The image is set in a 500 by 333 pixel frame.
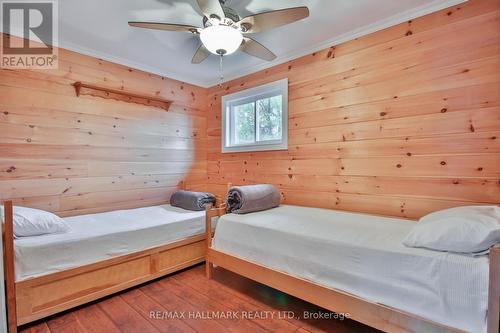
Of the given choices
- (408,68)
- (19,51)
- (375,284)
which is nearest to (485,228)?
(375,284)

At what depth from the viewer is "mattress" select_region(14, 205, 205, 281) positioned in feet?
5.54

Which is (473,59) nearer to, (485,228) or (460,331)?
(485,228)

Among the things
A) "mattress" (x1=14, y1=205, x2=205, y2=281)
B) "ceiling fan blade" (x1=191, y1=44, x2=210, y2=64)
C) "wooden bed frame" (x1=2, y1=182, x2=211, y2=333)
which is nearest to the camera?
"wooden bed frame" (x1=2, y1=182, x2=211, y2=333)

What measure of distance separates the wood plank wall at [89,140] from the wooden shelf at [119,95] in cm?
6

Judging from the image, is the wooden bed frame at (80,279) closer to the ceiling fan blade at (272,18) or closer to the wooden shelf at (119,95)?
the wooden shelf at (119,95)

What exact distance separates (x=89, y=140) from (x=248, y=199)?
6.09 ft

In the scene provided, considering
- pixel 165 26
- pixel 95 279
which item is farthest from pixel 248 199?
pixel 165 26

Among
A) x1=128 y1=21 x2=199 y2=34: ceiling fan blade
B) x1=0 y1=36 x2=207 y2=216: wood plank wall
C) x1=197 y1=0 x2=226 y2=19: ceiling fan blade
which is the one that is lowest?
x1=0 y1=36 x2=207 y2=216: wood plank wall

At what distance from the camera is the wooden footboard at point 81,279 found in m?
1.58

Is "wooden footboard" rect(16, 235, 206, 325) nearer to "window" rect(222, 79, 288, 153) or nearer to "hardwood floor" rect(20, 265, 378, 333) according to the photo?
"hardwood floor" rect(20, 265, 378, 333)

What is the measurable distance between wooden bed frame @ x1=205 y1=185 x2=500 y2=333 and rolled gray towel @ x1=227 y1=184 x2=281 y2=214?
436 millimetres

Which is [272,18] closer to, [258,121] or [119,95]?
[258,121]

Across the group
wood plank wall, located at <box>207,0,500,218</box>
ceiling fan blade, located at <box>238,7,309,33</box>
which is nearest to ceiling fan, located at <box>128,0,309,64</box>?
ceiling fan blade, located at <box>238,7,309,33</box>

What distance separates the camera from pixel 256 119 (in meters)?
3.23
